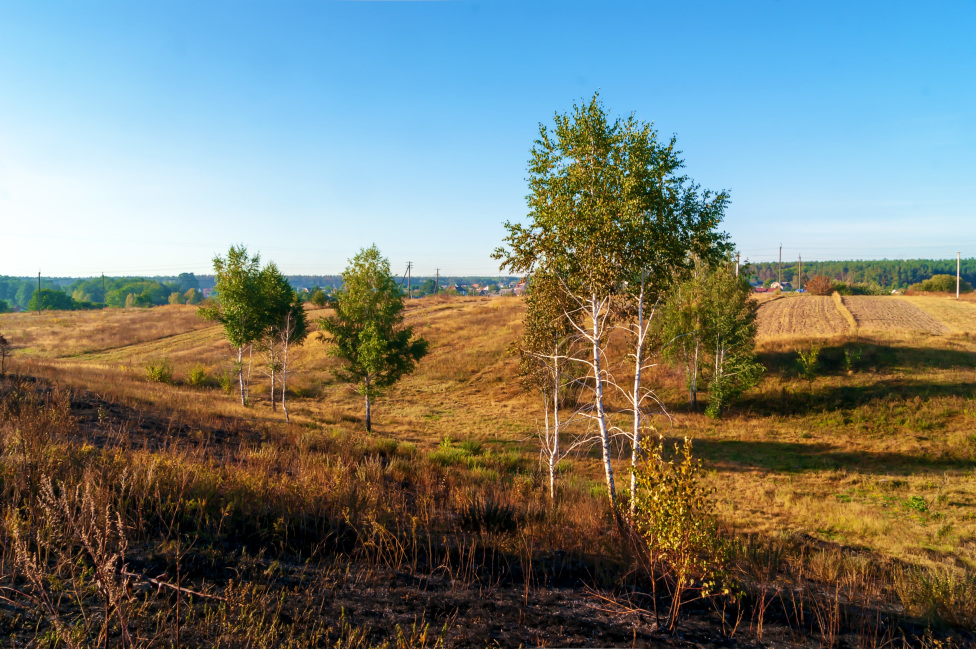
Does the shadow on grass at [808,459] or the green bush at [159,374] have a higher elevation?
the green bush at [159,374]

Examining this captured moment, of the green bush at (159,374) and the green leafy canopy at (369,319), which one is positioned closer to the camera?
the green leafy canopy at (369,319)

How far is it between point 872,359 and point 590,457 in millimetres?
23709

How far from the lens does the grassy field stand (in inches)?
258

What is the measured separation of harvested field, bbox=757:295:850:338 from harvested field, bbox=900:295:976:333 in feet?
26.9

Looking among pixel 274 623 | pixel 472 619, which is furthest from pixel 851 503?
pixel 274 623

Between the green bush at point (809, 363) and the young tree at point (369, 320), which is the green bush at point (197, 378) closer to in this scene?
the young tree at point (369, 320)

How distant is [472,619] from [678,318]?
86.4ft

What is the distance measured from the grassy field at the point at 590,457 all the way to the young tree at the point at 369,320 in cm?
299

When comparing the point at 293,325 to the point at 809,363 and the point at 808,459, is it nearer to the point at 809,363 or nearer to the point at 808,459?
the point at 808,459

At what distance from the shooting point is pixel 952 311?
159ft

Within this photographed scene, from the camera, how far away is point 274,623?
3.92 m

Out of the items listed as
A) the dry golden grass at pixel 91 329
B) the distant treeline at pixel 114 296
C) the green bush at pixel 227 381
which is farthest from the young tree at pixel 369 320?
the distant treeline at pixel 114 296

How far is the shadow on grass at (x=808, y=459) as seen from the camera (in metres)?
20.8

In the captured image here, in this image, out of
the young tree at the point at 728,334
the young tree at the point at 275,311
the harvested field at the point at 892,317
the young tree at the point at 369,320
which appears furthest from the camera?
the harvested field at the point at 892,317
